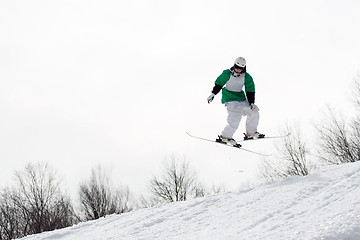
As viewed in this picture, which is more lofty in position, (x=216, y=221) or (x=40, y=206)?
(x=40, y=206)

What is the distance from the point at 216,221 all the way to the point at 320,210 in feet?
5.40

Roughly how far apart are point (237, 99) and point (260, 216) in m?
4.10

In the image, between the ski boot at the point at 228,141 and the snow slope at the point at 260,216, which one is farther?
the ski boot at the point at 228,141

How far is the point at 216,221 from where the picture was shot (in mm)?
5859

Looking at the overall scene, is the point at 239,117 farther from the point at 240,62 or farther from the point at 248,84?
the point at 240,62

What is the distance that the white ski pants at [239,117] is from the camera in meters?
8.91

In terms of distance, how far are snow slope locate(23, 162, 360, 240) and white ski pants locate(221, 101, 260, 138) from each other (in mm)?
2121

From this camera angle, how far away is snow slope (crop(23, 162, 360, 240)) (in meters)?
4.29

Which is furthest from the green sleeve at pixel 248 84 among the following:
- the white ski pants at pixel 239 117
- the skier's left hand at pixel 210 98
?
the skier's left hand at pixel 210 98

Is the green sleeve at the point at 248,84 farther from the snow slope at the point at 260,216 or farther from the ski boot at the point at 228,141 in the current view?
the snow slope at the point at 260,216

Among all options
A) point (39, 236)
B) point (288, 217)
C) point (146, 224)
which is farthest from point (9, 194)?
point (288, 217)

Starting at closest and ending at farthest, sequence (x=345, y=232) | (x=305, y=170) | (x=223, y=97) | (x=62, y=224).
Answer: (x=345, y=232) < (x=223, y=97) < (x=305, y=170) < (x=62, y=224)

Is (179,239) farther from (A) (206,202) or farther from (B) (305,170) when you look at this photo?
(B) (305,170)

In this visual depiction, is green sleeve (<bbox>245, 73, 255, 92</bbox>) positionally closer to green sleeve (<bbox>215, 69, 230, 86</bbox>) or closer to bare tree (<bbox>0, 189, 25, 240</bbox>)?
green sleeve (<bbox>215, 69, 230, 86</bbox>)
